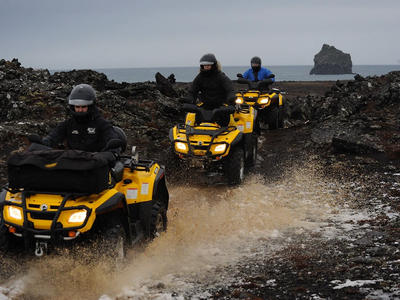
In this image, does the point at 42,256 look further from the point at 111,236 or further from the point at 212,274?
the point at 212,274

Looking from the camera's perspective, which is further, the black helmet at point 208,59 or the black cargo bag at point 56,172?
the black helmet at point 208,59

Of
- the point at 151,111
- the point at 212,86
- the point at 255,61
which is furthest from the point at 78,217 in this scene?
the point at 151,111

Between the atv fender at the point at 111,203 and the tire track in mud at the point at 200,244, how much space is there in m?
0.59

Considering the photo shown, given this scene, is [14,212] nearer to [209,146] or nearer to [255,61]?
[209,146]

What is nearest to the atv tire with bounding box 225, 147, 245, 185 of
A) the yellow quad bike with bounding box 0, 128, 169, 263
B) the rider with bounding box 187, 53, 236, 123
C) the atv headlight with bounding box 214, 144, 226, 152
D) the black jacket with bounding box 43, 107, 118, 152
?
the atv headlight with bounding box 214, 144, 226, 152

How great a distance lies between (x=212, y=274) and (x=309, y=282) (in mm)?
1154

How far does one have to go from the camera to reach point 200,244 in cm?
666

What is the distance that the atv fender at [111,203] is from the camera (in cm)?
493

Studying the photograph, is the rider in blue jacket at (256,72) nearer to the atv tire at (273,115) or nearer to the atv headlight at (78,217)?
the atv tire at (273,115)

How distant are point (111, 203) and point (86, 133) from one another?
5.36 ft

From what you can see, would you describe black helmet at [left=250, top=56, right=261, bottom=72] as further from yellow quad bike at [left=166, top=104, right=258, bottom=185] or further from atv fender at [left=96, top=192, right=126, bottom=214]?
atv fender at [left=96, top=192, right=126, bottom=214]

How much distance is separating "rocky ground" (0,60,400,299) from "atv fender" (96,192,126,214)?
58.0 inches

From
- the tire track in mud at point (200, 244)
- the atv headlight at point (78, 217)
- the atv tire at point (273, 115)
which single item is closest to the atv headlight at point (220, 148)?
the tire track in mud at point (200, 244)

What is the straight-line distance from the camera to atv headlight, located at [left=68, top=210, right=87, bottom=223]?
4.77 metres
